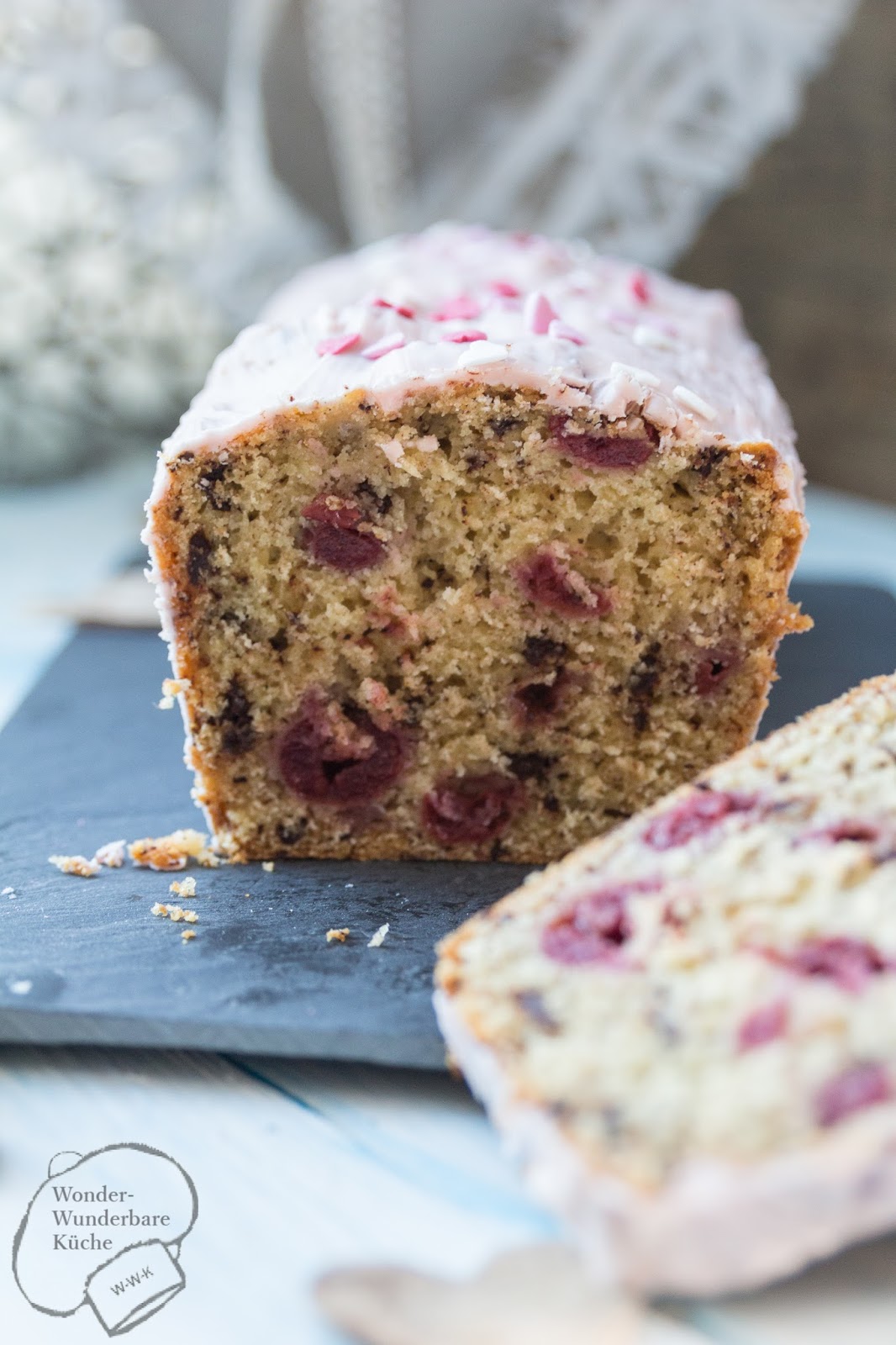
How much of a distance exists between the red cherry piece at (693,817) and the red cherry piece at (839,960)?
0.27 m

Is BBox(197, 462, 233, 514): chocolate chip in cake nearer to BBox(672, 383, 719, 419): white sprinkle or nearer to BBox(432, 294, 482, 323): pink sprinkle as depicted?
BBox(432, 294, 482, 323): pink sprinkle

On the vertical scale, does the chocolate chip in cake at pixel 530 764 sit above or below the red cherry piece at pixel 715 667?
below

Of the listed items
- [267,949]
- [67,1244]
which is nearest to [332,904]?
[267,949]

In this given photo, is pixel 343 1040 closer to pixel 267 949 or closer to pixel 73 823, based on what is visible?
pixel 267 949

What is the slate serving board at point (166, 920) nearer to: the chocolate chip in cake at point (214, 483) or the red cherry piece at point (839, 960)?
the red cherry piece at point (839, 960)

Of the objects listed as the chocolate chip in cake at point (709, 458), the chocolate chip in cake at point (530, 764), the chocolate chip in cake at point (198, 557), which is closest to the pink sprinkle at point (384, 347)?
the chocolate chip in cake at point (198, 557)

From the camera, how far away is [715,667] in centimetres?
243

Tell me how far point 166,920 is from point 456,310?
1.22 m

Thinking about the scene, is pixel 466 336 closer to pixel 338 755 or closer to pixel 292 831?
pixel 338 755

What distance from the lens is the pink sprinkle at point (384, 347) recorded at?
91.2 inches

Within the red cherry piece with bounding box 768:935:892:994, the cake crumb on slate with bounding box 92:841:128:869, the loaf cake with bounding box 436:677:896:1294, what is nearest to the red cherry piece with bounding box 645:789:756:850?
the loaf cake with bounding box 436:677:896:1294

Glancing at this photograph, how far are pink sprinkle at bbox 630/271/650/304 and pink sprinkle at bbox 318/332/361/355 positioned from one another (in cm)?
85

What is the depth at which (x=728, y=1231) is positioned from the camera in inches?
56.4

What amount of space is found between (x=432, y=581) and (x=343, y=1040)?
2.69ft
